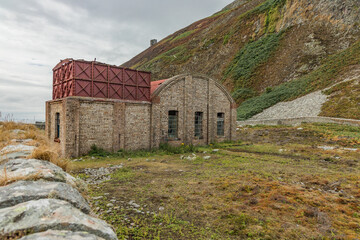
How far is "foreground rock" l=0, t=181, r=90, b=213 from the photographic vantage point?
2.74 meters

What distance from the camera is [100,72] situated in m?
13.4

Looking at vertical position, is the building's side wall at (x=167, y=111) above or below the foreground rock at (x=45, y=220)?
above

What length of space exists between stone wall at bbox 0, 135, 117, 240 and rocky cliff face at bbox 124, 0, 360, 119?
3391 centimetres

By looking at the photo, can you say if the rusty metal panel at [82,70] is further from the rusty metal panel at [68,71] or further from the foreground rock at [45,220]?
the foreground rock at [45,220]

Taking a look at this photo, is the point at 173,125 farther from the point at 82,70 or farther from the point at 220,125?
the point at 82,70

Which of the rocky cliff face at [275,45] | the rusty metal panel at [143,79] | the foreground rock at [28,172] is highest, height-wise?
the rocky cliff face at [275,45]

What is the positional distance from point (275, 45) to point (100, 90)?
3989 cm

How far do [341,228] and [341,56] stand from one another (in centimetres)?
3595

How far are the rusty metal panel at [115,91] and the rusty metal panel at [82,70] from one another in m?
1.47

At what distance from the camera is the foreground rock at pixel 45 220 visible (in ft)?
7.04

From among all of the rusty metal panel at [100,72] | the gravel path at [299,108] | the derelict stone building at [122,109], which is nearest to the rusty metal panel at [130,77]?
the derelict stone building at [122,109]

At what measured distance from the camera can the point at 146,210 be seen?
544 centimetres

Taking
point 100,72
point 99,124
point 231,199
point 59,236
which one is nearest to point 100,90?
point 100,72

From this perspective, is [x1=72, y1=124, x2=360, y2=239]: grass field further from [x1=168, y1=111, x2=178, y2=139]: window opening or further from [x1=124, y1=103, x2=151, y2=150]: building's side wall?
[x1=168, y1=111, x2=178, y2=139]: window opening
